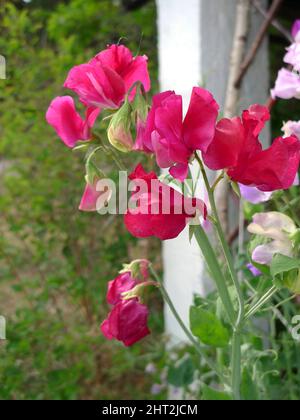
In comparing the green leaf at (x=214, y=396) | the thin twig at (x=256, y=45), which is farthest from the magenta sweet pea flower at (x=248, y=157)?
the thin twig at (x=256, y=45)

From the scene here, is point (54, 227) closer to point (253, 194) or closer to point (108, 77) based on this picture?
point (253, 194)

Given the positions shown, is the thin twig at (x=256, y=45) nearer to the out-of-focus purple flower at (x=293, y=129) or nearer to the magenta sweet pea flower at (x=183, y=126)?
the out-of-focus purple flower at (x=293, y=129)

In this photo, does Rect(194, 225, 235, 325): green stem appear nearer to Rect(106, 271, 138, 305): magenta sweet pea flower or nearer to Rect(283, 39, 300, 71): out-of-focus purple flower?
Rect(106, 271, 138, 305): magenta sweet pea flower

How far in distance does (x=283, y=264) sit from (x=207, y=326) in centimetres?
27

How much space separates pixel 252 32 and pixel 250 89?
0.62 ft

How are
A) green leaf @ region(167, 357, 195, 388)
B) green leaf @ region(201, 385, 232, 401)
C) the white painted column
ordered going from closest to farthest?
green leaf @ region(201, 385, 232, 401) < green leaf @ region(167, 357, 195, 388) < the white painted column

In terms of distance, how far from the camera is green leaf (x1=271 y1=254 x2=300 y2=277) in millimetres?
609

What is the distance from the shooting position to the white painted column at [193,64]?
5.37ft

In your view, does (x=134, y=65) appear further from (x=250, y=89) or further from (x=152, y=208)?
(x=250, y=89)

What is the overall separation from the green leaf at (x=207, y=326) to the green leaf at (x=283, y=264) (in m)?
0.24

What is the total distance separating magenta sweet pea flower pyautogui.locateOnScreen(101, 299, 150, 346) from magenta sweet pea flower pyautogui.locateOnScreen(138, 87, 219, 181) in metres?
0.24

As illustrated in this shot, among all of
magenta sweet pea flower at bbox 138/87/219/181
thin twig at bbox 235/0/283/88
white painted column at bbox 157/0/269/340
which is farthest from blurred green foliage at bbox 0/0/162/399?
magenta sweet pea flower at bbox 138/87/219/181
